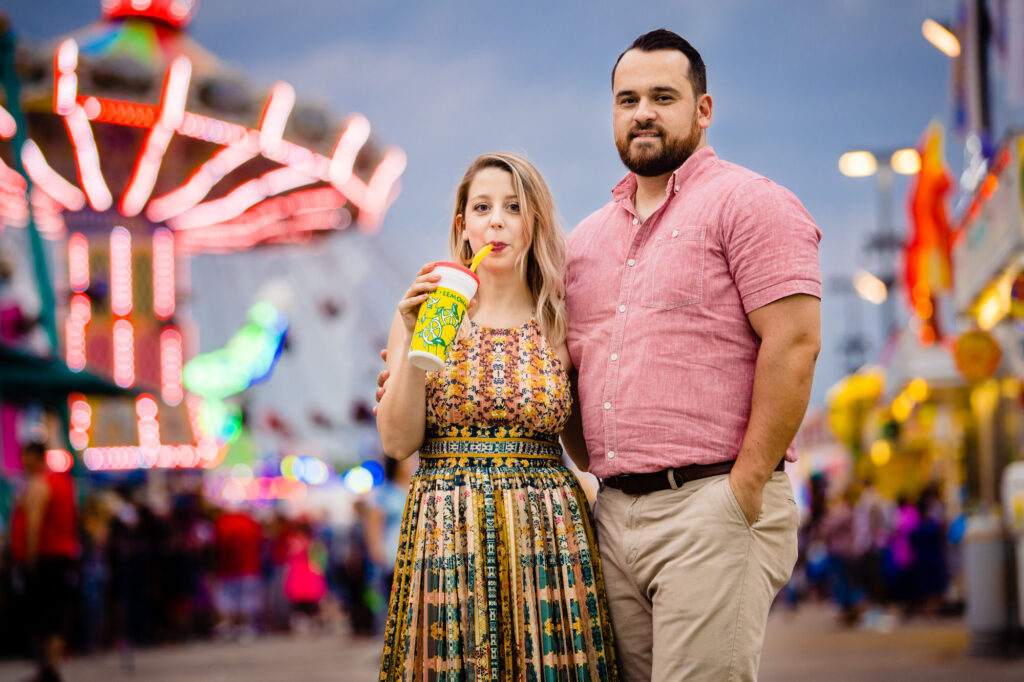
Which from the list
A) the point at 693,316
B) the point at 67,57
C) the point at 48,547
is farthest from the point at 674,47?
the point at 67,57

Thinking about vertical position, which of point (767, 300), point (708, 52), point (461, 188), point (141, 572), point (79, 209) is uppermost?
point (79, 209)

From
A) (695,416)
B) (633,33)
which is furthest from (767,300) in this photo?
(633,33)

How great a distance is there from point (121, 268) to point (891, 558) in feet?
50.4

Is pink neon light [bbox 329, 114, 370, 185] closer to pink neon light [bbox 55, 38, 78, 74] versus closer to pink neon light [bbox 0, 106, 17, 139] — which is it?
pink neon light [bbox 55, 38, 78, 74]

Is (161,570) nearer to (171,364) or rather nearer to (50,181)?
(171,364)

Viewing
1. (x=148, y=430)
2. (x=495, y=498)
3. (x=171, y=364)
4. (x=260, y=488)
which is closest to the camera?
(x=495, y=498)

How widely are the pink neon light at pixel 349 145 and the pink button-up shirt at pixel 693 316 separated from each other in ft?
65.4

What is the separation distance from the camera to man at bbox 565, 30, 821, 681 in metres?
3.08

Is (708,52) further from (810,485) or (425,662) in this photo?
(810,485)

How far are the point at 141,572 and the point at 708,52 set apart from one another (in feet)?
39.7

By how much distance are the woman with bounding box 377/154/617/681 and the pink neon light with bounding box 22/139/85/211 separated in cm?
1994

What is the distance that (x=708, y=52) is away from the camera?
3770 millimetres

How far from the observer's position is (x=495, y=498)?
329 centimetres

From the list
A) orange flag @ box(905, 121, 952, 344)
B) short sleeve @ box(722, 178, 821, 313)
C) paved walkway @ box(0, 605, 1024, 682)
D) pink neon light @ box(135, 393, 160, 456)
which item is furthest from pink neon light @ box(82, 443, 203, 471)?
short sleeve @ box(722, 178, 821, 313)
